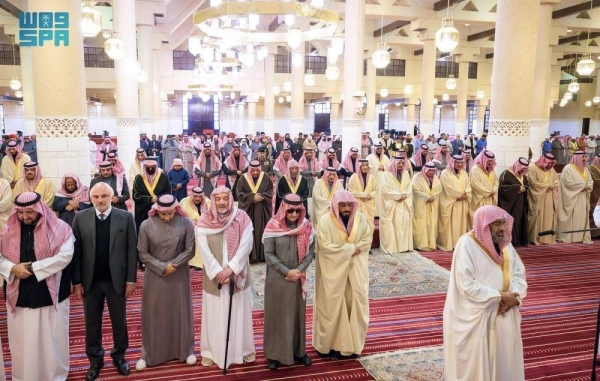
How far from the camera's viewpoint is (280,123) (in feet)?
97.7

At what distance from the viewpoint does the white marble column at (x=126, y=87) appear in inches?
432

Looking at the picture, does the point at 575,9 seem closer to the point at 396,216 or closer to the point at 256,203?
the point at 396,216

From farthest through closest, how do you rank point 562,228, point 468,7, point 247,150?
point 247,150, point 468,7, point 562,228

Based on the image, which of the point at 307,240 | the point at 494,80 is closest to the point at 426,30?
the point at 494,80

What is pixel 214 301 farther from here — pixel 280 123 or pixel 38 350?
pixel 280 123

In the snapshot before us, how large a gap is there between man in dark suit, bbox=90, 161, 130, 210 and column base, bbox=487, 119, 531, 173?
17.8 ft

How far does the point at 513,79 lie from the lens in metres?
7.54

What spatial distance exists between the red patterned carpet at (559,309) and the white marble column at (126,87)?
700 centimetres

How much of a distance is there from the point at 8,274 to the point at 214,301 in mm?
1433

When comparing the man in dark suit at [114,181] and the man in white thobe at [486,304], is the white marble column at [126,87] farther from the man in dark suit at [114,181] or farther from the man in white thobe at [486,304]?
the man in white thobe at [486,304]

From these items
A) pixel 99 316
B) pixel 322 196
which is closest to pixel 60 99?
pixel 99 316

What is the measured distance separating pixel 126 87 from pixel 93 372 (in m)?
8.51

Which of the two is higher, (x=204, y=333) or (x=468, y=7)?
(x=468, y=7)

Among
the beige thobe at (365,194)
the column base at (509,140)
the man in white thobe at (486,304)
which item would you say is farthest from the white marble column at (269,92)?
the man in white thobe at (486,304)
